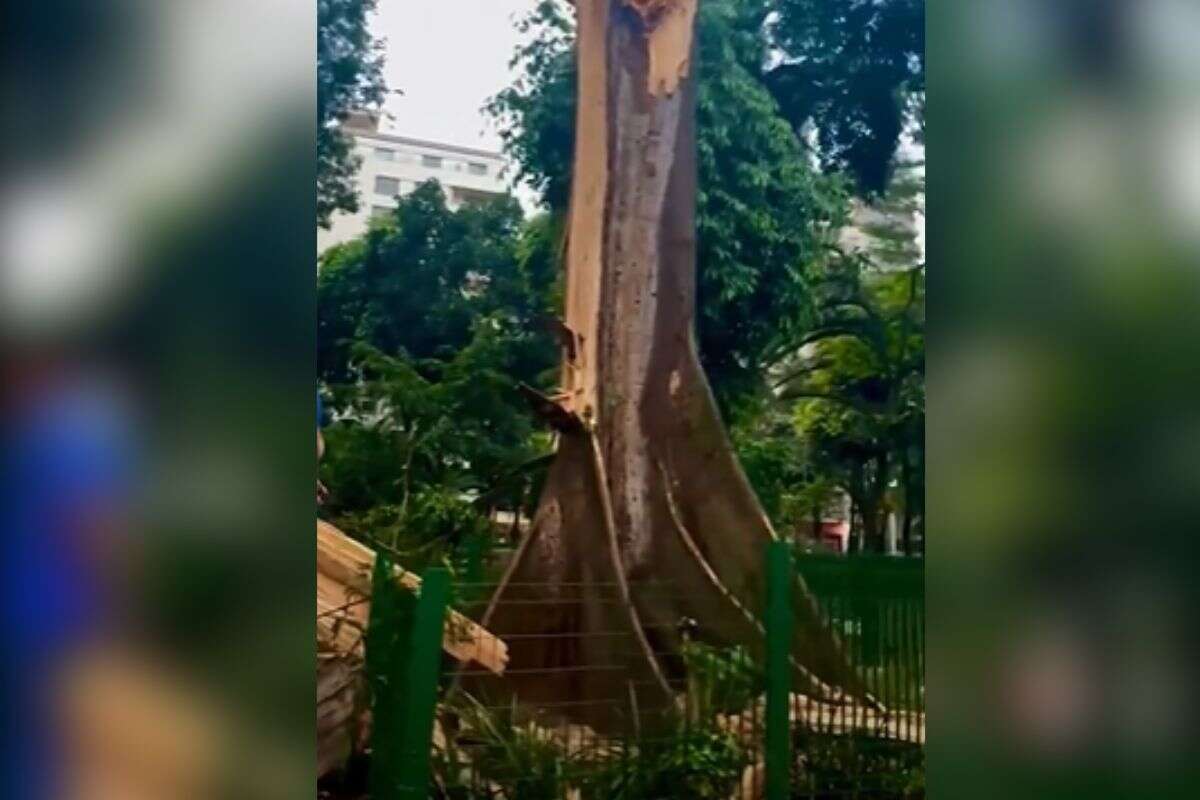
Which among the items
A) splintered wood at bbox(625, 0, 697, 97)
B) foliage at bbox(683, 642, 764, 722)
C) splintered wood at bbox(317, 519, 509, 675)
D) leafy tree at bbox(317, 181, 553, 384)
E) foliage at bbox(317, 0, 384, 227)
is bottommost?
foliage at bbox(683, 642, 764, 722)

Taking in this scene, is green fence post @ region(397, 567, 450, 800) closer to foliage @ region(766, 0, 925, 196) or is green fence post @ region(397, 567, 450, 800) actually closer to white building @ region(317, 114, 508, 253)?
white building @ region(317, 114, 508, 253)

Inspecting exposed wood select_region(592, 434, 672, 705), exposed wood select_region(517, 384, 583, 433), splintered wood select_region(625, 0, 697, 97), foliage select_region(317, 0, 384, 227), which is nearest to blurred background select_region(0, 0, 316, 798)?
foliage select_region(317, 0, 384, 227)

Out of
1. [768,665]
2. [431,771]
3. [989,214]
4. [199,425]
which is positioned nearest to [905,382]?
[989,214]

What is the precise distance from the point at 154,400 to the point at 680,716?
1211 mm

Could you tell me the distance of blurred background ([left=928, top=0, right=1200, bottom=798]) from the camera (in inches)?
77.2

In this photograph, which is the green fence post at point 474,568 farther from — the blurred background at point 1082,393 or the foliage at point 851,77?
the foliage at point 851,77

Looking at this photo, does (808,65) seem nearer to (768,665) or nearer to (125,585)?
(768,665)

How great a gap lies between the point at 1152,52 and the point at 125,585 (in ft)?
6.21

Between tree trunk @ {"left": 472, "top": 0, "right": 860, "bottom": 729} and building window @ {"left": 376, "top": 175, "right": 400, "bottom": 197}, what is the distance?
0.35m

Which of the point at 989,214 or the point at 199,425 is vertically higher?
the point at 989,214

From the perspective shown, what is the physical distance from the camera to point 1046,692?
198cm

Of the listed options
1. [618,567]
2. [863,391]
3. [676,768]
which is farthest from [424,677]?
[863,391]

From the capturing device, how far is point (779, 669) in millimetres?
2312

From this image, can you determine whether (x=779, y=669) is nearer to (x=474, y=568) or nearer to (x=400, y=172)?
(x=474, y=568)
